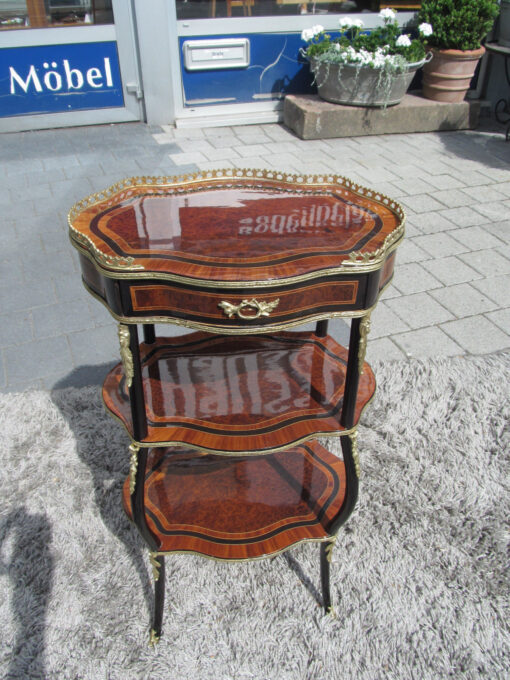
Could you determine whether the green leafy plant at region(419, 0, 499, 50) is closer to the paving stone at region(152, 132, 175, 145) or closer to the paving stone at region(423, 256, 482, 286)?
the paving stone at region(152, 132, 175, 145)

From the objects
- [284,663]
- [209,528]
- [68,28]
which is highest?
[68,28]

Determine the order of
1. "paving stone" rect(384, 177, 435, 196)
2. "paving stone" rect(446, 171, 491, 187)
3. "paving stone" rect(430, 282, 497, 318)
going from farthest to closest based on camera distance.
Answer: "paving stone" rect(446, 171, 491, 187) → "paving stone" rect(384, 177, 435, 196) → "paving stone" rect(430, 282, 497, 318)

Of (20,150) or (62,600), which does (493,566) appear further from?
(20,150)

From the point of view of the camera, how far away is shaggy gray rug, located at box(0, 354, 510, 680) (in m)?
1.88

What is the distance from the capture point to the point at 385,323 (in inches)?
138

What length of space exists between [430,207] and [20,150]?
411 centimetres

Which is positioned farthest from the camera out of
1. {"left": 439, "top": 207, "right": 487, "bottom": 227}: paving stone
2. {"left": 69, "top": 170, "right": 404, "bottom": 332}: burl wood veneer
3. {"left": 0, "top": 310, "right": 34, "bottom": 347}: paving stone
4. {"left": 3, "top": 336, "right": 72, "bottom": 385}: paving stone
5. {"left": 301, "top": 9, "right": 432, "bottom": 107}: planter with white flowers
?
{"left": 301, "top": 9, "right": 432, "bottom": 107}: planter with white flowers

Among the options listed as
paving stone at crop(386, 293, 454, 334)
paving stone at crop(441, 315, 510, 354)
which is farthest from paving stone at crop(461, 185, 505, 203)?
paving stone at crop(441, 315, 510, 354)

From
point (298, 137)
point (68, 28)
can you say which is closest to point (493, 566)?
point (298, 137)

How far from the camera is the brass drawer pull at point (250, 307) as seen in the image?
4.56ft

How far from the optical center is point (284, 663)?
1878mm

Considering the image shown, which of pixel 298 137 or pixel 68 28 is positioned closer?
pixel 68 28

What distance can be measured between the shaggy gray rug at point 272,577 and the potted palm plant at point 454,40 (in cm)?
506

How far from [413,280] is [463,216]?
1238mm
